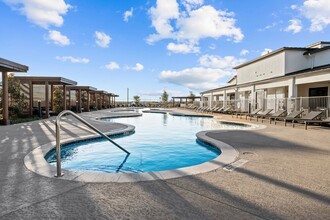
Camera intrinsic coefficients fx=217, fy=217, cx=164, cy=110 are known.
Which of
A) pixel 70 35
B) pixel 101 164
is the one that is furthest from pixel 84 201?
pixel 70 35

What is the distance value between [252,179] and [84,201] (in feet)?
8.66

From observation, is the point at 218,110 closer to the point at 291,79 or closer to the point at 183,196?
the point at 291,79

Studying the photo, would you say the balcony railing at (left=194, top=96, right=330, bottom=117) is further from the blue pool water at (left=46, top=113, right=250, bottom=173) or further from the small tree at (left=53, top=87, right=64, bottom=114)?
the small tree at (left=53, top=87, right=64, bottom=114)

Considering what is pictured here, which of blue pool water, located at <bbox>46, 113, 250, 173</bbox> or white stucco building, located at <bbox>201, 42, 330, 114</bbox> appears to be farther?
white stucco building, located at <bbox>201, 42, 330, 114</bbox>

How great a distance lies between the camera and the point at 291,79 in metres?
14.9

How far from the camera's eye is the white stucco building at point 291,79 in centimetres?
1367

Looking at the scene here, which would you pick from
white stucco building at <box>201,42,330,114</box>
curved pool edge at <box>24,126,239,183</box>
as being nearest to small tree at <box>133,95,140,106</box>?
white stucco building at <box>201,42,330,114</box>

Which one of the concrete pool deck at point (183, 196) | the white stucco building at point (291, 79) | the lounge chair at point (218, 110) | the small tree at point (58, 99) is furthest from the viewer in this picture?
the lounge chair at point (218, 110)

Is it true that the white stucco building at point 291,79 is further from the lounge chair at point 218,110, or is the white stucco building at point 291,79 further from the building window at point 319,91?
the lounge chair at point 218,110

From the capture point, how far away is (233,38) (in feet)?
66.2

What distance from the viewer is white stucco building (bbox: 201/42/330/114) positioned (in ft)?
44.9

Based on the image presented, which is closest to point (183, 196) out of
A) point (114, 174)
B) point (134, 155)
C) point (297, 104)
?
point (114, 174)

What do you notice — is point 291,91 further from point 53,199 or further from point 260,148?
point 53,199

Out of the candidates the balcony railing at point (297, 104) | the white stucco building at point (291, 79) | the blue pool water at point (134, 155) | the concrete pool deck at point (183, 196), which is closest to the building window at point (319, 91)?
the white stucco building at point (291, 79)
